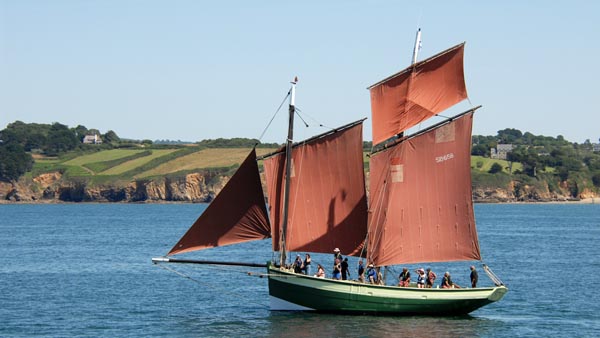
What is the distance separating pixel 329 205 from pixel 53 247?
55.4 metres

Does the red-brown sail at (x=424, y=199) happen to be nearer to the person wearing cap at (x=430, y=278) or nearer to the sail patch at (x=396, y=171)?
the sail patch at (x=396, y=171)

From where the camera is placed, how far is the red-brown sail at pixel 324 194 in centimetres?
5391

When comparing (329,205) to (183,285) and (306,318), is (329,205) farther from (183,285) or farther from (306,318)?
(183,285)

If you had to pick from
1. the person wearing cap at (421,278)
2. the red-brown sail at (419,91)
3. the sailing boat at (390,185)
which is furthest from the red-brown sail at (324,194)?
the person wearing cap at (421,278)

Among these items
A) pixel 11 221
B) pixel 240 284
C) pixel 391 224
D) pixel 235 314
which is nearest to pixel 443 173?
pixel 391 224

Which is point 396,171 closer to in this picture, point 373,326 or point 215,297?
point 373,326

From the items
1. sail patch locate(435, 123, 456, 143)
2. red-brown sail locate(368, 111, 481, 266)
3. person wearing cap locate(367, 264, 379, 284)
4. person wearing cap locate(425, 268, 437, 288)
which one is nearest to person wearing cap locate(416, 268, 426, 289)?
person wearing cap locate(425, 268, 437, 288)

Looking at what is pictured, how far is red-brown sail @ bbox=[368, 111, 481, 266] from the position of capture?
54281 mm

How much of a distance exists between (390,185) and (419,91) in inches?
202

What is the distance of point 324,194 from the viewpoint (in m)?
54.3

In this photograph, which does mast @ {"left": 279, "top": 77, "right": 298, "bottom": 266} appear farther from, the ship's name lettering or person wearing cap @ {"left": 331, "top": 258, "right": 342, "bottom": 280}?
the ship's name lettering

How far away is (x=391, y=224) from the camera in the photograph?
54.5 m

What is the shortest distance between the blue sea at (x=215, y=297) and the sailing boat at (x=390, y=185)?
3.28 m

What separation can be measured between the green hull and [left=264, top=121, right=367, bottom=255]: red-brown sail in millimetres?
2531
